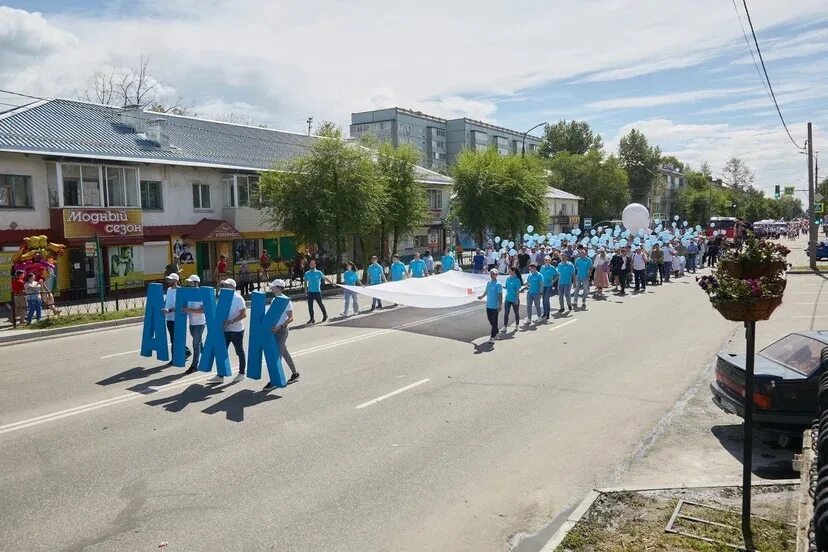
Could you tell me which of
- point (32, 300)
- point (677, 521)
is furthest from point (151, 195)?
point (677, 521)

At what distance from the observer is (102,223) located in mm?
25641

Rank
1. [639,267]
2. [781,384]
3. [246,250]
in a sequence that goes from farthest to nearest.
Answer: [246,250], [639,267], [781,384]

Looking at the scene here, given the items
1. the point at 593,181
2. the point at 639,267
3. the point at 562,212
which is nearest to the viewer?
the point at 639,267

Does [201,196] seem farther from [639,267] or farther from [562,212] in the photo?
[562,212]

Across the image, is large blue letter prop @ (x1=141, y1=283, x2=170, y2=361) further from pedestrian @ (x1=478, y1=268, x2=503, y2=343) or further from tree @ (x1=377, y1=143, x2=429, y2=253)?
tree @ (x1=377, y1=143, x2=429, y2=253)

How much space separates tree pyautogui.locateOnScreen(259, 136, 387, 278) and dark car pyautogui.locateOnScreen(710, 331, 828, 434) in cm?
2003

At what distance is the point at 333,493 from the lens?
6621 mm

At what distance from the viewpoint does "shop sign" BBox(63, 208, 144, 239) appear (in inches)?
967

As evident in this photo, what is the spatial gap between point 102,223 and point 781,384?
24737 mm

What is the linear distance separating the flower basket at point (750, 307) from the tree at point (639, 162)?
89.3m

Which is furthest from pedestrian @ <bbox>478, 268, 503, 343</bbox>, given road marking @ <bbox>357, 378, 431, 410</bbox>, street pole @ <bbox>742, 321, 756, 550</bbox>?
street pole @ <bbox>742, 321, 756, 550</bbox>

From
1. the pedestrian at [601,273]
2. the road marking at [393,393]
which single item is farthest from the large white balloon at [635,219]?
the road marking at [393,393]

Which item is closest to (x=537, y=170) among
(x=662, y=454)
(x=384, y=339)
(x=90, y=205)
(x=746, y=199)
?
(x=90, y=205)

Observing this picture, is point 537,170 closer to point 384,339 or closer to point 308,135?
point 308,135
